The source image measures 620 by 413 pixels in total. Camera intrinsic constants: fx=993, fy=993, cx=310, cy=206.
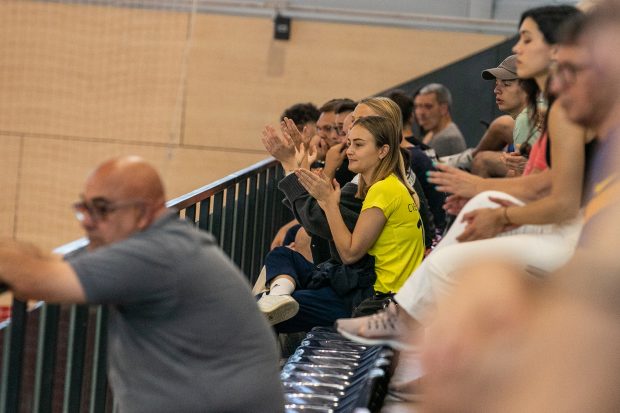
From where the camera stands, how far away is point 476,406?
0.58m

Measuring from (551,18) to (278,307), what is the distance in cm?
144

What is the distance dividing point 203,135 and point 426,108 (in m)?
2.92

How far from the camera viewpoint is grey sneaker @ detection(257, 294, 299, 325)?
11.4ft

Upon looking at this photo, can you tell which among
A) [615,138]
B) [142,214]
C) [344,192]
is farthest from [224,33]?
[615,138]

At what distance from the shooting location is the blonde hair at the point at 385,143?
363cm

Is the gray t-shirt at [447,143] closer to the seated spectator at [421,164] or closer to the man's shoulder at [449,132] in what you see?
the man's shoulder at [449,132]

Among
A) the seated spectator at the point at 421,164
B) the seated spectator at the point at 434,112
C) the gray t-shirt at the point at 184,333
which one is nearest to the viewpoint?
the gray t-shirt at the point at 184,333

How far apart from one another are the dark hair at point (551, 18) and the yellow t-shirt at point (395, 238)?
1.06 metres

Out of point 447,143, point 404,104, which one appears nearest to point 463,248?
point 404,104

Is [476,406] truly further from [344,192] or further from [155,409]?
[344,192]

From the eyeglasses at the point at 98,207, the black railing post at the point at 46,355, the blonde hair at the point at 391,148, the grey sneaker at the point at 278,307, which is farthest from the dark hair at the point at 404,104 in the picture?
the eyeglasses at the point at 98,207

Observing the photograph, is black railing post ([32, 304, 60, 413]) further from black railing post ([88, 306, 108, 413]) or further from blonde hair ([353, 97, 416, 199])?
blonde hair ([353, 97, 416, 199])

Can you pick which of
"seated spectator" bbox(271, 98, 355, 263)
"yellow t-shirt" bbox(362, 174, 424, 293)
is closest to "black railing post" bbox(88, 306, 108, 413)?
"yellow t-shirt" bbox(362, 174, 424, 293)

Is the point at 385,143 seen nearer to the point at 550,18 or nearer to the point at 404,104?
the point at 550,18
